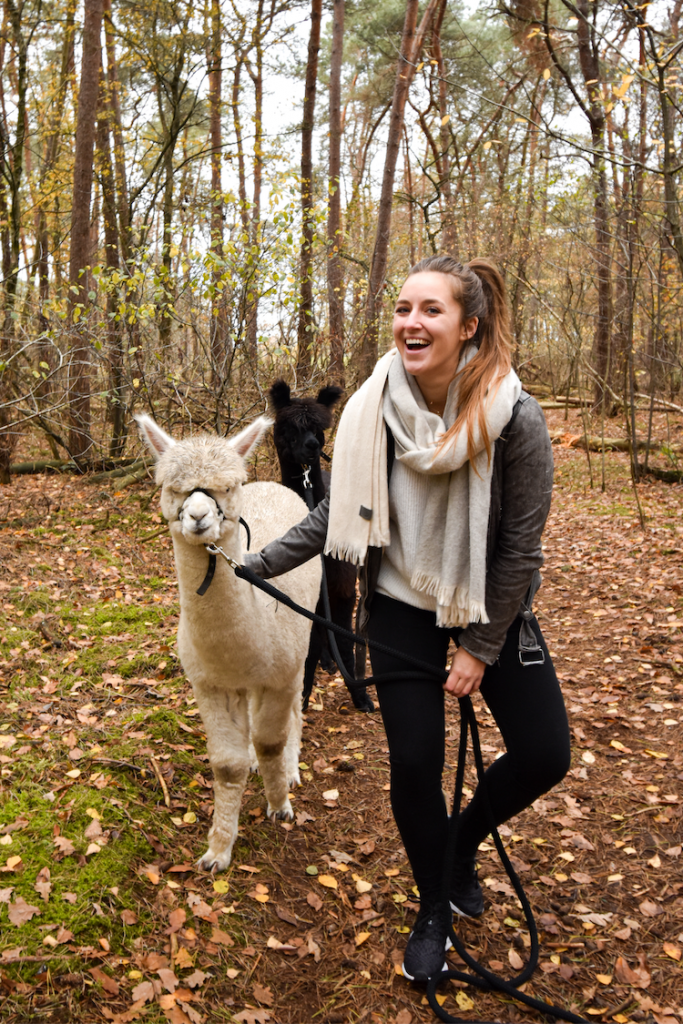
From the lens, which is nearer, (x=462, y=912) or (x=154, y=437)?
(x=154, y=437)

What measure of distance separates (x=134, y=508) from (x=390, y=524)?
606 centimetres

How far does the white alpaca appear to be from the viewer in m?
2.40

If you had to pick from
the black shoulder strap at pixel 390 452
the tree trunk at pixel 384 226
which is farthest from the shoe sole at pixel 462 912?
the tree trunk at pixel 384 226

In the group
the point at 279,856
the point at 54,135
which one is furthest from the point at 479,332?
the point at 54,135

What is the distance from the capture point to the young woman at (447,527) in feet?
6.84

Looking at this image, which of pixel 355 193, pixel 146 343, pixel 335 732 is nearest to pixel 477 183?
pixel 355 193

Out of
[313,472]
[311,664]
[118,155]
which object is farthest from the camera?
[118,155]

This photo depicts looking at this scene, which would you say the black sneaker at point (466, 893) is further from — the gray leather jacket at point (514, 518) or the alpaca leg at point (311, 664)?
the alpaca leg at point (311, 664)

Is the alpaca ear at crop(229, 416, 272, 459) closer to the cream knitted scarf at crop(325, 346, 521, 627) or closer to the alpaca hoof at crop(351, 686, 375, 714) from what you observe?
the cream knitted scarf at crop(325, 346, 521, 627)

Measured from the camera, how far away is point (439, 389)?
88.7 inches

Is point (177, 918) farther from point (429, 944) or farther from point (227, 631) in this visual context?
point (227, 631)

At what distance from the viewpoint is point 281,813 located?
3379 mm

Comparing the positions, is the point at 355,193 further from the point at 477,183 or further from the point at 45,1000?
the point at 45,1000

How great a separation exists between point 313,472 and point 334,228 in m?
8.02
